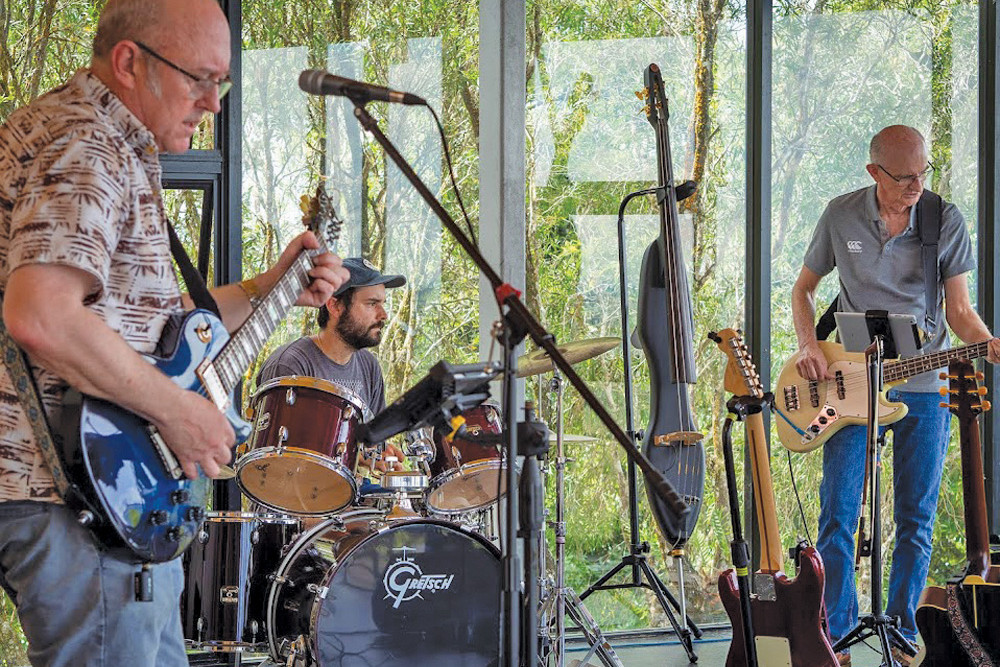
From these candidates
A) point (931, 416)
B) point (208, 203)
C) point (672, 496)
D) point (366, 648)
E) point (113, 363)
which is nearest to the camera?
point (113, 363)

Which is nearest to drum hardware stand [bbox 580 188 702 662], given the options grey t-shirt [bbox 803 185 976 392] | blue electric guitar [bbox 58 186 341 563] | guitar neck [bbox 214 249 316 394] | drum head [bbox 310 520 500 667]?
grey t-shirt [bbox 803 185 976 392]

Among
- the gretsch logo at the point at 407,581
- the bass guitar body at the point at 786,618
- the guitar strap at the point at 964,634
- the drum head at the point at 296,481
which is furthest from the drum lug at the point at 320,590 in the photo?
the guitar strap at the point at 964,634

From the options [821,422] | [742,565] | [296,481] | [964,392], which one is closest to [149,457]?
[296,481]

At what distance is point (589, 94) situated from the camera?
518cm

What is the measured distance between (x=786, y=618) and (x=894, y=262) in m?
1.52

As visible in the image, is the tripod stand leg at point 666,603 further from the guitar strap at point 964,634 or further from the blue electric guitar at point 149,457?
the blue electric guitar at point 149,457

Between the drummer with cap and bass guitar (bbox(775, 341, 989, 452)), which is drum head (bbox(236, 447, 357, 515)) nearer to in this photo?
the drummer with cap

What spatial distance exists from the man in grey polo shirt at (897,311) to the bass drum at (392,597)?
135 cm

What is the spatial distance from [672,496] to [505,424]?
0.99ft

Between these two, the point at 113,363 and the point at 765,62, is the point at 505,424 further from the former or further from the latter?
the point at 765,62

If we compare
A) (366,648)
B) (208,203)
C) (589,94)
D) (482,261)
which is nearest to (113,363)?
(482,261)

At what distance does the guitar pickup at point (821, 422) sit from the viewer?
13.9ft

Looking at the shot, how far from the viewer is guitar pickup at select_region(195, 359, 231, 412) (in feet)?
6.43

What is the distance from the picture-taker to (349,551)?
3.45 m
